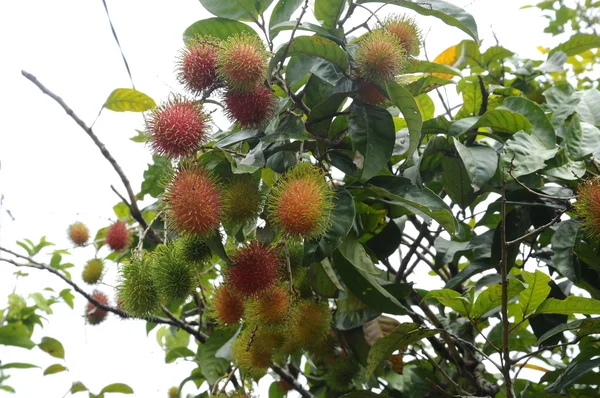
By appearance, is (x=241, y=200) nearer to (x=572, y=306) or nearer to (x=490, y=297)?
(x=490, y=297)

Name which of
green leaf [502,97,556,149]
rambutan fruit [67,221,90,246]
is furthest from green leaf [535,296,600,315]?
rambutan fruit [67,221,90,246]

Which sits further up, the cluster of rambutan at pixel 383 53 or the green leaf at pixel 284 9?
the green leaf at pixel 284 9

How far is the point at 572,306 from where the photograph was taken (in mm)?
1096

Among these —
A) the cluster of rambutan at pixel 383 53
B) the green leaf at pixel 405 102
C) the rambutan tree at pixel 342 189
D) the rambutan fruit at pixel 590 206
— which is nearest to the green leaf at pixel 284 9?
the rambutan tree at pixel 342 189

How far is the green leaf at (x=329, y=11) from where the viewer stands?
4.27ft

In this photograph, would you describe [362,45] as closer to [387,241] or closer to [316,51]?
[316,51]

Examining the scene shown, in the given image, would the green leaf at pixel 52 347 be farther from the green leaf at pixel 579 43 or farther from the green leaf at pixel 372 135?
the green leaf at pixel 579 43

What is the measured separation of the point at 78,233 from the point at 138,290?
122 cm

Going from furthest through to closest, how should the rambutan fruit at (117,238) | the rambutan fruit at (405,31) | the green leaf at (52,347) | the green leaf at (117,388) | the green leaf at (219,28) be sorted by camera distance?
1. the green leaf at (52,347)
2. the green leaf at (117,388)
3. the rambutan fruit at (117,238)
4. the green leaf at (219,28)
5. the rambutan fruit at (405,31)

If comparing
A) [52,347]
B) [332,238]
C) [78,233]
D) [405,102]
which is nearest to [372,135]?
[405,102]

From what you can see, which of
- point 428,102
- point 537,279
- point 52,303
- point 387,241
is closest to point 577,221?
point 537,279

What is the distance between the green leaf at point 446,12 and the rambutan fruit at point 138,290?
29.1 inches

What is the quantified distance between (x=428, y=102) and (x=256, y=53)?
0.64 m

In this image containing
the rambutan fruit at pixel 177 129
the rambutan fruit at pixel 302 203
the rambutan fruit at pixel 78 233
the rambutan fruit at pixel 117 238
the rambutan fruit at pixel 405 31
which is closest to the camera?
the rambutan fruit at pixel 302 203
